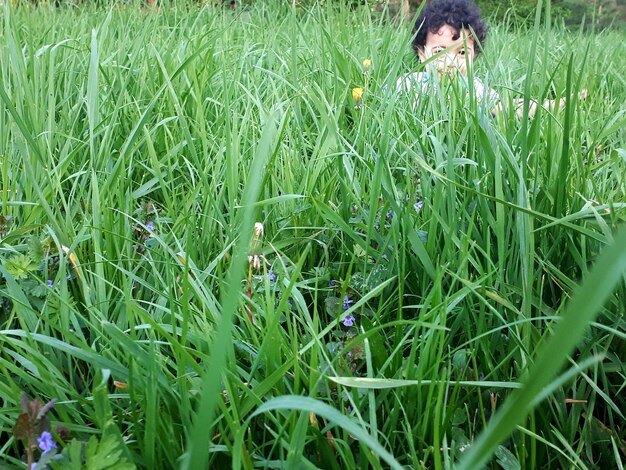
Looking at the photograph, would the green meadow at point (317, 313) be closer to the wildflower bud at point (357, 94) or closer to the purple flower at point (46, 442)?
the purple flower at point (46, 442)

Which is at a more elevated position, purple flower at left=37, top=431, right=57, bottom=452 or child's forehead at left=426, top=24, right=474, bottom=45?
child's forehead at left=426, top=24, right=474, bottom=45

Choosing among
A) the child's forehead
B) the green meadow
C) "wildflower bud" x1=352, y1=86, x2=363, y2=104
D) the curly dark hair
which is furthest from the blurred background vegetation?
the green meadow

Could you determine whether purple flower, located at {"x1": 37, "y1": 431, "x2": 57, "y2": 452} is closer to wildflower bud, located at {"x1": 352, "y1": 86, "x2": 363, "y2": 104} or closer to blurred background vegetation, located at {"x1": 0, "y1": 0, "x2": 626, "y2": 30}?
blurred background vegetation, located at {"x1": 0, "y1": 0, "x2": 626, "y2": 30}

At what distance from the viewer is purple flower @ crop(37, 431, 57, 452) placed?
1.76ft

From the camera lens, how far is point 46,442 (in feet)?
1.77

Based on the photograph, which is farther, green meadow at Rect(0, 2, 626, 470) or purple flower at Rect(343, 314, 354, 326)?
purple flower at Rect(343, 314, 354, 326)

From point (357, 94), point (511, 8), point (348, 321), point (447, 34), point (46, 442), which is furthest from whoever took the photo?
point (447, 34)

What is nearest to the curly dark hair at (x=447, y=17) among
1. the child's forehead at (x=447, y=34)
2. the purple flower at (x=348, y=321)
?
the child's forehead at (x=447, y=34)

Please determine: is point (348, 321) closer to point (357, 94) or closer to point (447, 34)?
point (357, 94)

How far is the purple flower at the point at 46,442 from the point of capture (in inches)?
21.1

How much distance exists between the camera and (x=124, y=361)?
2.26ft

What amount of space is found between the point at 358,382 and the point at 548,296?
0.43 metres

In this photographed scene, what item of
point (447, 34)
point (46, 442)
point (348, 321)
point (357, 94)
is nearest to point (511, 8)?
point (447, 34)

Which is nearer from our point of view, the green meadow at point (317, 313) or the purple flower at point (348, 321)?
the green meadow at point (317, 313)
